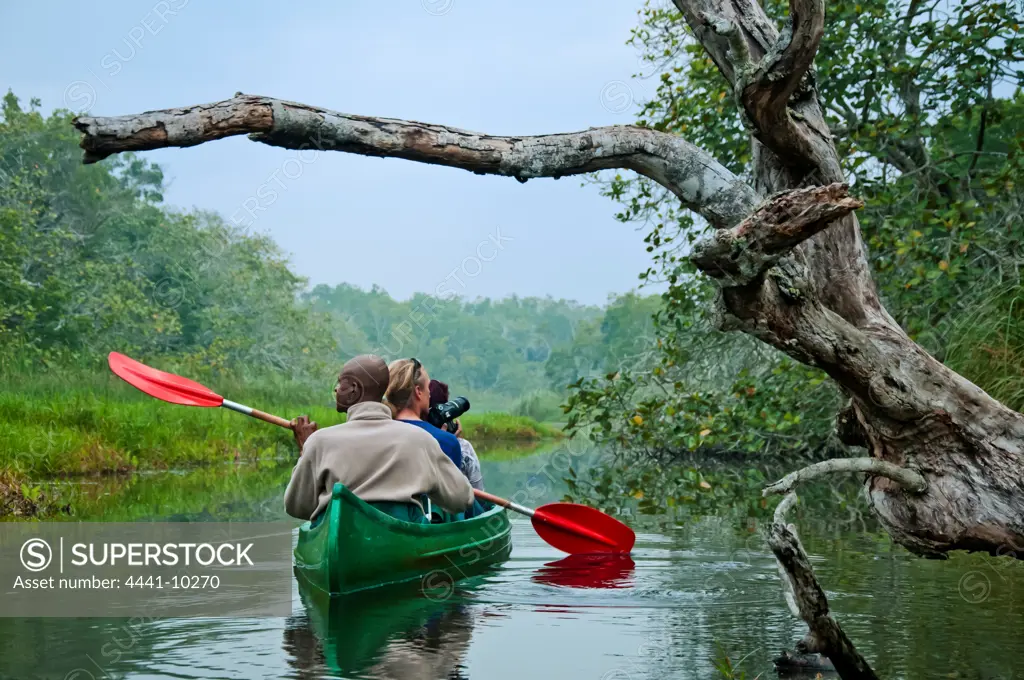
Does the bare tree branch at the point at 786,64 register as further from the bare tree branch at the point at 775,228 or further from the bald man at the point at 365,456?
the bald man at the point at 365,456

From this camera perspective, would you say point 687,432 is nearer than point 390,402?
No

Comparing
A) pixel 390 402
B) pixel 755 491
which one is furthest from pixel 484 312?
pixel 390 402

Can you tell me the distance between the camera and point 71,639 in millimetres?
4898

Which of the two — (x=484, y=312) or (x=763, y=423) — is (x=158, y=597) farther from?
(x=484, y=312)

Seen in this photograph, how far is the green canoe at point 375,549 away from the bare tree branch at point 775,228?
261cm

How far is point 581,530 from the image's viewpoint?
811 centimetres

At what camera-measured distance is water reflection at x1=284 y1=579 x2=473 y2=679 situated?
4.46 metres

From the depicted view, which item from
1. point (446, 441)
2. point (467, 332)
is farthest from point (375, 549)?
point (467, 332)

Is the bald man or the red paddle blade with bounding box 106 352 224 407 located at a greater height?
the red paddle blade with bounding box 106 352 224 407

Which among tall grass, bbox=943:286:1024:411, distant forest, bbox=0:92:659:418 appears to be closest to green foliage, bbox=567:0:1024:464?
tall grass, bbox=943:286:1024:411

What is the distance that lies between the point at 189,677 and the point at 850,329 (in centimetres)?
258

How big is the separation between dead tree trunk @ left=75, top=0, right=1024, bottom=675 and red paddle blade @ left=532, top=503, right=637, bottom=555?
384 centimetres

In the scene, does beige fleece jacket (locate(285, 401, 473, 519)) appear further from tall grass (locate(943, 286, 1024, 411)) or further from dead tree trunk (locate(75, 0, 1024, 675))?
tall grass (locate(943, 286, 1024, 411))

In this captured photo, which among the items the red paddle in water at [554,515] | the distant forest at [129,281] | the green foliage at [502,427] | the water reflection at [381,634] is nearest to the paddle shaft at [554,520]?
the red paddle in water at [554,515]
